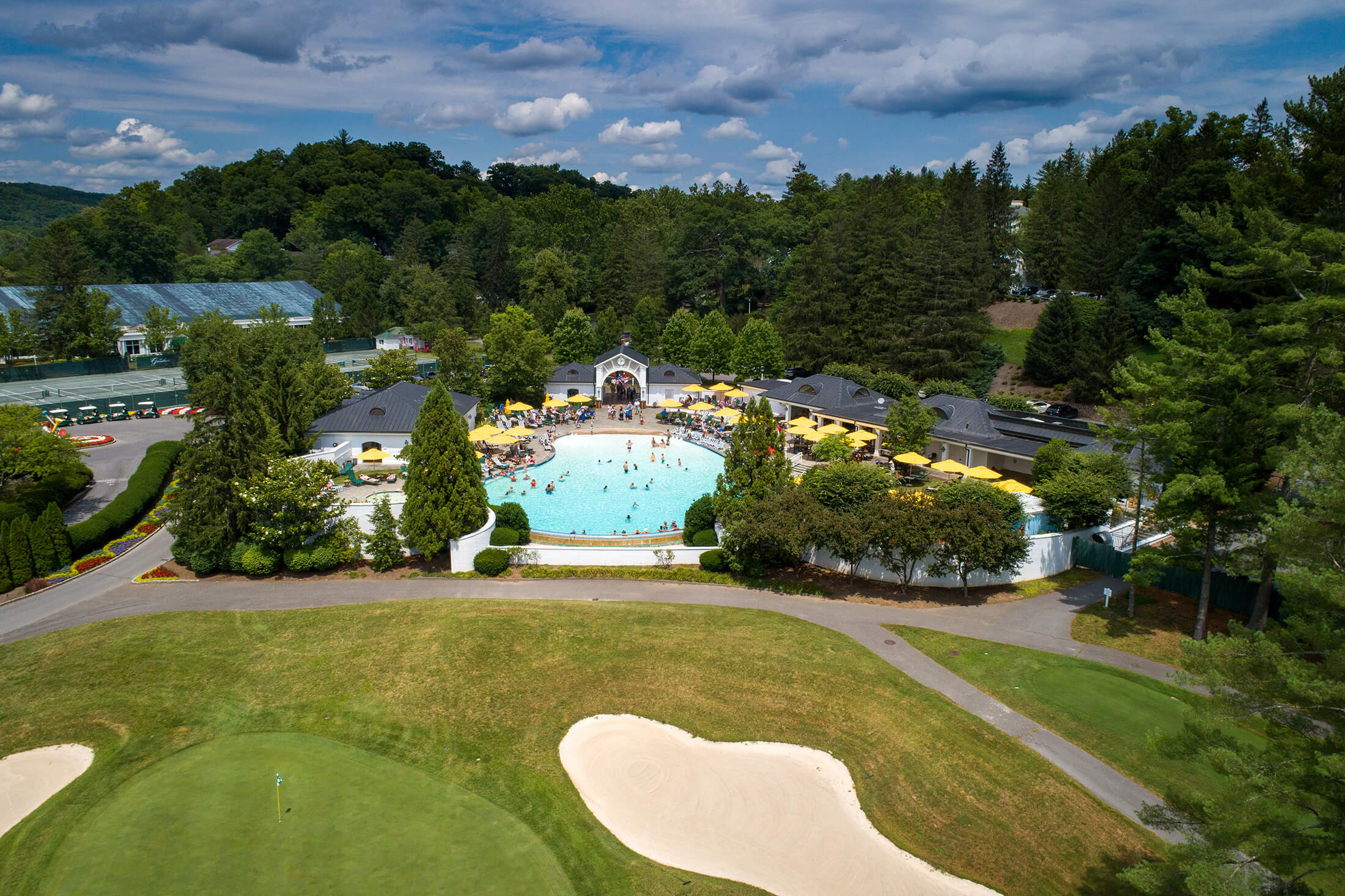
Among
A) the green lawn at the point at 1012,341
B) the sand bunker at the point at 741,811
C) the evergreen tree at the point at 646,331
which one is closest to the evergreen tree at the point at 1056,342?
the green lawn at the point at 1012,341

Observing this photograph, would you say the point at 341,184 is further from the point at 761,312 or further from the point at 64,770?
the point at 64,770

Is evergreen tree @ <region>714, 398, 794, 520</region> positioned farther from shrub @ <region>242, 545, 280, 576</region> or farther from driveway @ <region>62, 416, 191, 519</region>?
driveway @ <region>62, 416, 191, 519</region>

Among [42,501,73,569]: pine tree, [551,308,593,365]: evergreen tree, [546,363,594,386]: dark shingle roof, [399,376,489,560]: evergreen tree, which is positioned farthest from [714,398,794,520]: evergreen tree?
[551,308,593,365]: evergreen tree

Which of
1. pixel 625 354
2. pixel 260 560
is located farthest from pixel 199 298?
pixel 260 560

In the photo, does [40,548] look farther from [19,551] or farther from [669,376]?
[669,376]

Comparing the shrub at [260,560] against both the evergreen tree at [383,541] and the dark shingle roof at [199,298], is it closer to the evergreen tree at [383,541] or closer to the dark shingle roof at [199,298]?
the evergreen tree at [383,541]

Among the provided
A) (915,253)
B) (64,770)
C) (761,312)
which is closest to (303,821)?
(64,770)
